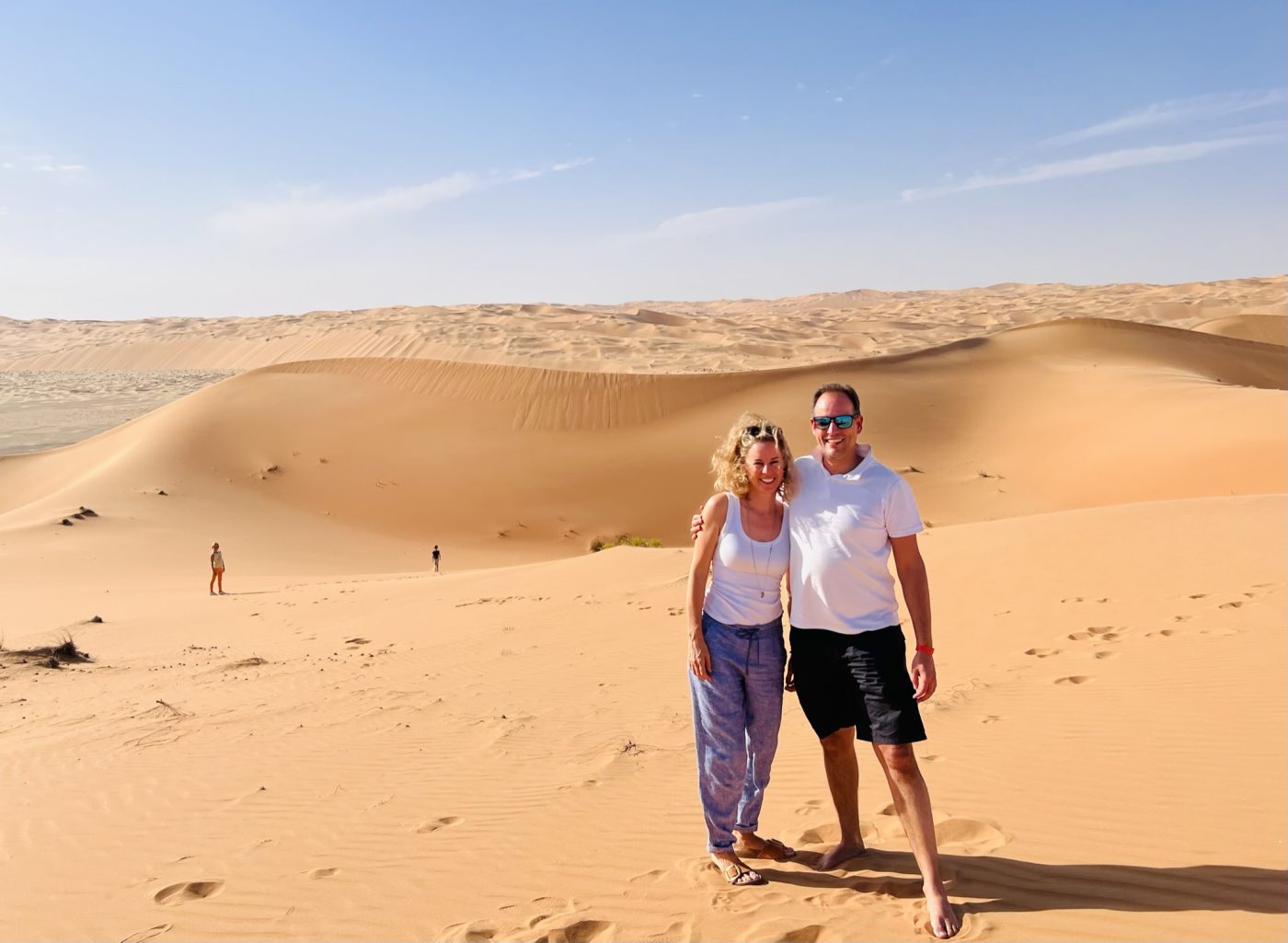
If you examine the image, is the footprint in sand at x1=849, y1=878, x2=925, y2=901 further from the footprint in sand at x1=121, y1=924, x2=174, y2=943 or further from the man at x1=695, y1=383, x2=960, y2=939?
the footprint in sand at x1=121, y1=924, x2=174, y2=943

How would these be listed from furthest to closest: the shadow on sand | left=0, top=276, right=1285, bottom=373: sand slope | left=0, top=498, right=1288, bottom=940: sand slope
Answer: left=0, top=276, right=1285, bottom=373: sand slope < left=0, top=498, right=1288, bottom=940: sand slope < the shadow on sand

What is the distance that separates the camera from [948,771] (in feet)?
17.4

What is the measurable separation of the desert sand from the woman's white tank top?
3.82 ft

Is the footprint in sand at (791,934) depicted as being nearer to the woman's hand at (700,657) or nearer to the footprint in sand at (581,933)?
the footprint in sand at (581,933)

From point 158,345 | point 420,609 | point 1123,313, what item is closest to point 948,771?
point 420,609

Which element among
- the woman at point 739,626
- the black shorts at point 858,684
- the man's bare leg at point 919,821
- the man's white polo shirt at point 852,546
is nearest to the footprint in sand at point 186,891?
the woman at point 739,626

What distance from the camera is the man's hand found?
378cm

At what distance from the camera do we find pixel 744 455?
402 centimetres

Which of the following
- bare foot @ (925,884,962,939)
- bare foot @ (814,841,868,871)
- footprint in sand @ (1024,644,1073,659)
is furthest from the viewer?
footprint in sand @ (1024,644,1073,659)

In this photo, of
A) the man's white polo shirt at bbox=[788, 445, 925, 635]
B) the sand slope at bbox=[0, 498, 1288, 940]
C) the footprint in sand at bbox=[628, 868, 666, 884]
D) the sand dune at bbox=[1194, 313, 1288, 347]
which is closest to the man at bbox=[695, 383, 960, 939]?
the man's white polo shirt at bbox=[788, 445, 925, 635]

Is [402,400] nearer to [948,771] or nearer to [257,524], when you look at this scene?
[257,524]

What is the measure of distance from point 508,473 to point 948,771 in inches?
932

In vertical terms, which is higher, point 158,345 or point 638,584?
point 158,345

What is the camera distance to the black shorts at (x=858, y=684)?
371 centimetres
